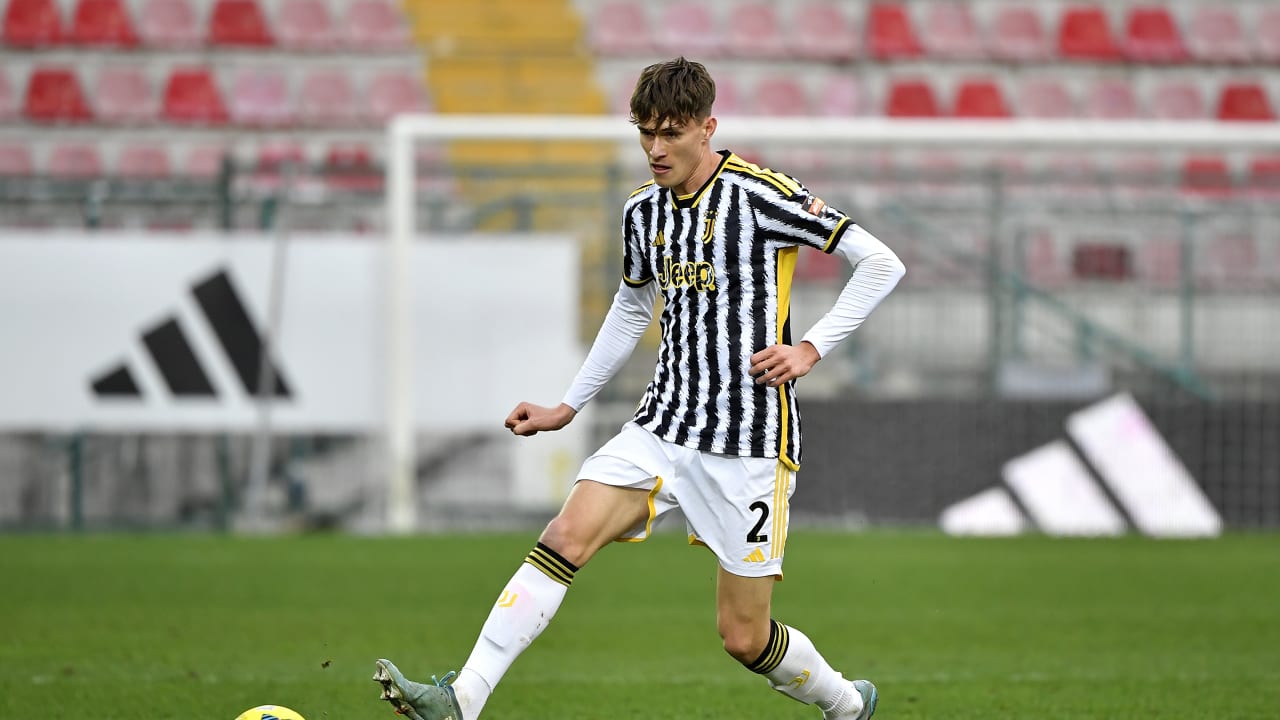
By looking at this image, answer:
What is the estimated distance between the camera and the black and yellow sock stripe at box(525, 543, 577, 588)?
4176 mm

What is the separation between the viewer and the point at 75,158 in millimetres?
16531

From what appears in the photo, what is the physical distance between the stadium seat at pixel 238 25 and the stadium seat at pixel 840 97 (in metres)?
5.85

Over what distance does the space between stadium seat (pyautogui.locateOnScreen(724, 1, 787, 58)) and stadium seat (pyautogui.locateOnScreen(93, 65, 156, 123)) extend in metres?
6.10

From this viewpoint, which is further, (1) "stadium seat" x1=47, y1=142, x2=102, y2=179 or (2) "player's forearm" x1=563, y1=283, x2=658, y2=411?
(1) "stadium seat" x1=47, y1=142, x2=102, y2=179

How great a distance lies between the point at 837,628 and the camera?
7.59 metres

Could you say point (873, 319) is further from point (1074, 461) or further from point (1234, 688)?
point (1234, 688)

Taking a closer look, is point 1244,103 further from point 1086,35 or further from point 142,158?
point 142,158

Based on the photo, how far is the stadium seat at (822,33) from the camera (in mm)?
17672

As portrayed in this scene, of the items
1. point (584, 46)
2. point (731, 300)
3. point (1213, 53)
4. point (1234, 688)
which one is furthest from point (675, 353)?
point (1213, 53)

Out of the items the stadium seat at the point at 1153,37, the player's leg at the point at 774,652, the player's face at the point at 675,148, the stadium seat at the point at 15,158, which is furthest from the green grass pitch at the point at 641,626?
the stadium seat at the point at 1153,37

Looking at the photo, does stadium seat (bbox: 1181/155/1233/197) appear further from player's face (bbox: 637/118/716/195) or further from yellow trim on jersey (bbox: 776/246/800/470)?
player's face (bbox: 637/118/716/195)

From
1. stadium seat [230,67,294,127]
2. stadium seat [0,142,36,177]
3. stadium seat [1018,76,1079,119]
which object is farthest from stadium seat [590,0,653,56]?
stadium seat [0,142,36,177]

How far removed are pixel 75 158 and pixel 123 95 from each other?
3.49 ft

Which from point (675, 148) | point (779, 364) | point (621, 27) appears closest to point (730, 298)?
point (779, 364)
